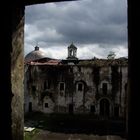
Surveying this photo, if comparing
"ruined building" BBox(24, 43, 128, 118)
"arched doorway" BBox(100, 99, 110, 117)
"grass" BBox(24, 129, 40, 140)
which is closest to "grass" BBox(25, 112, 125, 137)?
"ruined building" BBox(24, 43, 128, 118)

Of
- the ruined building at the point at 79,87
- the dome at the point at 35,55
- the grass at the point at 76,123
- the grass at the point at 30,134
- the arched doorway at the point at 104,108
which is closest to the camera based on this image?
the grass at the point at 30,134

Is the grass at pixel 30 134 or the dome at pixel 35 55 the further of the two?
the dome at pixel 35 55

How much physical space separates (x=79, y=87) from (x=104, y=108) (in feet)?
11.1

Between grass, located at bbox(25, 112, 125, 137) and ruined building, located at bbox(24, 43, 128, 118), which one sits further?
ruined building, located at bbox(24, 43, 128, 118)

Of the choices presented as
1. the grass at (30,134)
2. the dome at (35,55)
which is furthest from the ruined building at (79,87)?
the dome at (35,55)

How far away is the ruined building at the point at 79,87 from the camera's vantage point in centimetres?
2880

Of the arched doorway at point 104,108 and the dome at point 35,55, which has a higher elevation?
→ the dome at point 35,55

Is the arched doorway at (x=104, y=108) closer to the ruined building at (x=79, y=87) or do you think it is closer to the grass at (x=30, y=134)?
the ruined building at (x=79, y=87)

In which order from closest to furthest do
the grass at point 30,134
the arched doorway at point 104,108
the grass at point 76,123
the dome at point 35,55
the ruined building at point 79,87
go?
the grass at point 30,134, the grass at point 76,123, the ruined building at point 79,87, the arched doorway at point 104,108, the dome at point 35,55

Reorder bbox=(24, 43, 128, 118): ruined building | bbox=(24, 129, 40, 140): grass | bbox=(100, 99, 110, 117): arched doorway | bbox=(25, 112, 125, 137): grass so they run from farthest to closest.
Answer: bbox=(100, 99, 110, 117): arched doorway, bbox=(24, 43, 128, 118): ruined building, bbox=(25, 112, 125, 137): grass, bbox=(24, 129, 40, 140): grass

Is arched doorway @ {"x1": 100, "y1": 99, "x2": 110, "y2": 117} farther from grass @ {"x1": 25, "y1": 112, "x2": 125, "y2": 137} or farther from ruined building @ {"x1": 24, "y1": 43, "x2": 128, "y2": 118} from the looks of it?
grass @ {"x1": 25, "y1": 112, "x2": 125, "y2": 137}

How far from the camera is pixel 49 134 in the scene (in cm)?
2328

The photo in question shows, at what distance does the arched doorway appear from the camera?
2897 centimetres
